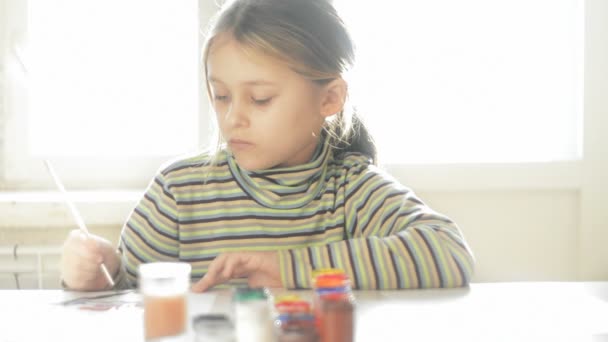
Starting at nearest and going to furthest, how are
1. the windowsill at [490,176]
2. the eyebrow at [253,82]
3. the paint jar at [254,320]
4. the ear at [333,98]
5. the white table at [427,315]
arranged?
the paint jar at [254,320] → the white table at [427,315] → the eyebrow at [253,82] → the ear at [333,98] → the windowsill at [490,176]

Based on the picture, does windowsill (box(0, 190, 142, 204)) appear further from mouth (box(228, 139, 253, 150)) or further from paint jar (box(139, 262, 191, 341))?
paint jar (box(139, 262, 191, 341))

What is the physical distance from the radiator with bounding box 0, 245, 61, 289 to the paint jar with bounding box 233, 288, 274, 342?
50.8 inches

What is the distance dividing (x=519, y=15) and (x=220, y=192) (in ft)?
4.01

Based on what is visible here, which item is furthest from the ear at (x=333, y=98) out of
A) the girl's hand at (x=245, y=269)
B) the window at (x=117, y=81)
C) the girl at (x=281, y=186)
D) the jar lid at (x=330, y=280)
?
the window at (x=117, y=81)

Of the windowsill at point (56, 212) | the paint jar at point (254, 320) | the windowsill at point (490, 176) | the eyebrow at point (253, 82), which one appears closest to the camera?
the paint jar at point (254, 320)

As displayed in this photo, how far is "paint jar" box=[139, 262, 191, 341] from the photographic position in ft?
2.09

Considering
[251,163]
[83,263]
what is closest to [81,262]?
[83,263]

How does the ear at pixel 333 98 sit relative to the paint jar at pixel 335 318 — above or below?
above

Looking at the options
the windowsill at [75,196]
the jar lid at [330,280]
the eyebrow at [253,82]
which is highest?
the eyebrow at [253,82]

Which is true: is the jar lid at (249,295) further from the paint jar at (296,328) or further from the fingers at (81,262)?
the fingers at (81,262)

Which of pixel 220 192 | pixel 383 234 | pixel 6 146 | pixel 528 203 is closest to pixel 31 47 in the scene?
pixel 6 146

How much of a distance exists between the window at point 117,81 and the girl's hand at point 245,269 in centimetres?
110

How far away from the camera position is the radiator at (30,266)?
1.74 meters

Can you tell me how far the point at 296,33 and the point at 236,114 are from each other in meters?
0.18
